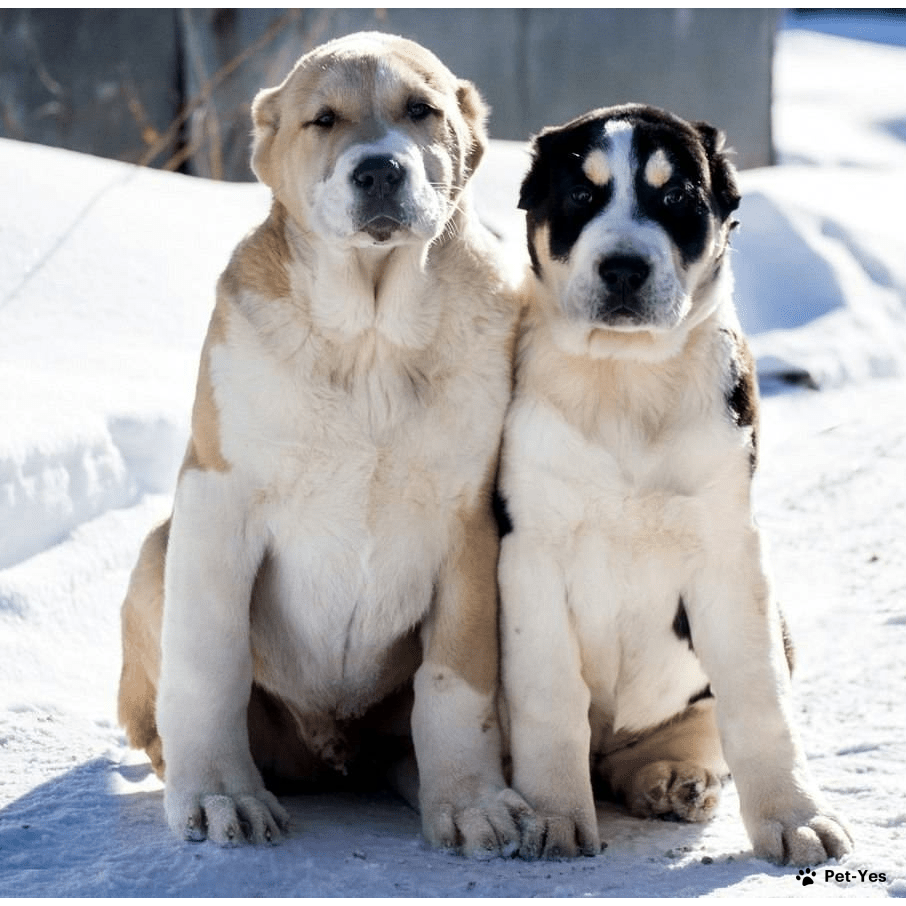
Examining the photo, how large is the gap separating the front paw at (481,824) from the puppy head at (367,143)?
1379 mm

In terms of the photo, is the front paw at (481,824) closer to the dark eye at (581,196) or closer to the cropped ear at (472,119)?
the dark eye at (581,196)

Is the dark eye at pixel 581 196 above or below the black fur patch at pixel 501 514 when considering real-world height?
above

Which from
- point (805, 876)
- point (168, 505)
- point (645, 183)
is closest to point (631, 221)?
point (645, 183)

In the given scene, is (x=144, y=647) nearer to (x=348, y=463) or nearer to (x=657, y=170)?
(x=348, y=463)

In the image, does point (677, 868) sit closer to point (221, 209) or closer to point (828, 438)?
point (828, 438)

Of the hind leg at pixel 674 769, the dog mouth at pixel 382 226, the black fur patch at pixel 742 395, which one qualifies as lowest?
the hind leg at pixel 674 769

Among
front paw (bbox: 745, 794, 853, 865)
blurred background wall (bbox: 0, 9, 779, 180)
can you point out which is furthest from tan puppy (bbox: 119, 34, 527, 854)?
blurred background wall (bbox: 0, 9, 779, 180)

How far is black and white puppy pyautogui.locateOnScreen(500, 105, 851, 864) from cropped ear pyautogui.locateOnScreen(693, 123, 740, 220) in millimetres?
11

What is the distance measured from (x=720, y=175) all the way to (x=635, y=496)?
0.92m

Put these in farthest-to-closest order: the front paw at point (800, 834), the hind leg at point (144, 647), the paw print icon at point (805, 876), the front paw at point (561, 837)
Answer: the hind leg at point (144, 647)
the front paw at point (561, 837)
the front paw at point (800, 834)
the paw print icon at point (805, 876)

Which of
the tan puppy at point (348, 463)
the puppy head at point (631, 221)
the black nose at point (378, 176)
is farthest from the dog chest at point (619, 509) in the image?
the black nose at point (378, 176)

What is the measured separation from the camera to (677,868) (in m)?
3.64

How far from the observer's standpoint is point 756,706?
3791 mm

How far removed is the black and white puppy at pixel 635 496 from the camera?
3.82m
